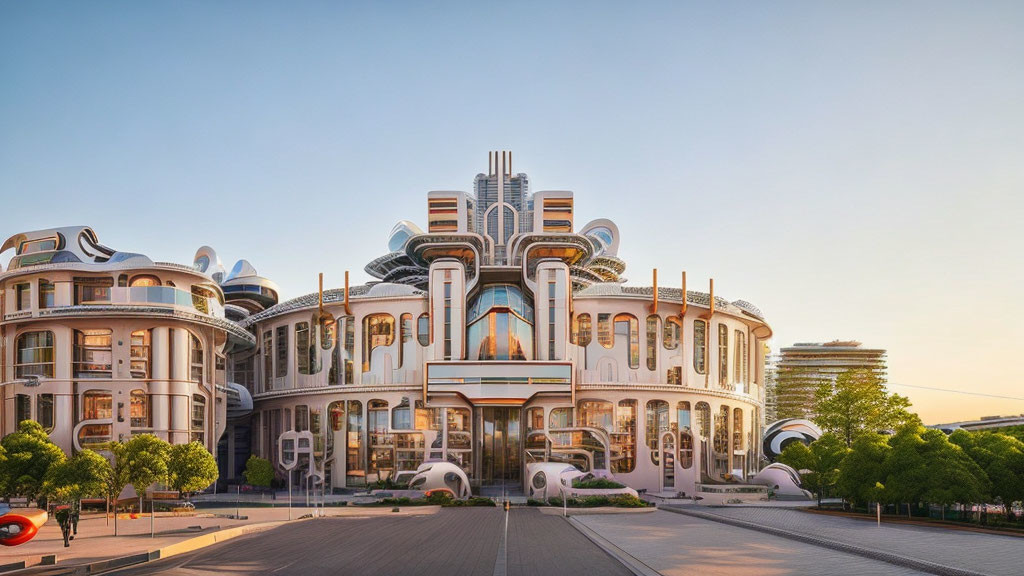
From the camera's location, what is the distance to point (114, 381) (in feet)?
209

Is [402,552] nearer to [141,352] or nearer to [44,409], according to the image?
[141,352]

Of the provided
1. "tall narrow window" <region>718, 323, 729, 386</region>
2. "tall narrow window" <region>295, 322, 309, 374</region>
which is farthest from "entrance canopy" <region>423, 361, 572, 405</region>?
"tall narrow window" <region>718, 323, 729, 386</region>

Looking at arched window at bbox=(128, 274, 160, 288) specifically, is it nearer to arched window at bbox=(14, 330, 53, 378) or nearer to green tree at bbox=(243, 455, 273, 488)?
arched window at bbox=(14, 330, 53, 378)

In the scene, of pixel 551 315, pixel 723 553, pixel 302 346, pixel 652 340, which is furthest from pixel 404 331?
pixel 723 553

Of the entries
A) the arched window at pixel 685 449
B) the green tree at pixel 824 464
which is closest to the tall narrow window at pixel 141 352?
the arched window at pixel 685 449

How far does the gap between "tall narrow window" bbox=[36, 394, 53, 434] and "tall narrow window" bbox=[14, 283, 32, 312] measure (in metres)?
7.24

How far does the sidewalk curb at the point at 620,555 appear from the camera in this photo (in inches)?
1102

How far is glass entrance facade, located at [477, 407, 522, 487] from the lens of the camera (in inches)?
3127

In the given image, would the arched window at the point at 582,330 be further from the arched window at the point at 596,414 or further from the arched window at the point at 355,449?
the arched window at the point at 355,449

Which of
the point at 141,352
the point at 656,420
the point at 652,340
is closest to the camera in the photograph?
the point at 141,352

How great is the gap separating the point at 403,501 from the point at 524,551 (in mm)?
28878

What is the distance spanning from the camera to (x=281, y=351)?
87312mm

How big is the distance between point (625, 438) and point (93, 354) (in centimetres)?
4531

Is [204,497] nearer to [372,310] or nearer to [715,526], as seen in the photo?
[372,310]
